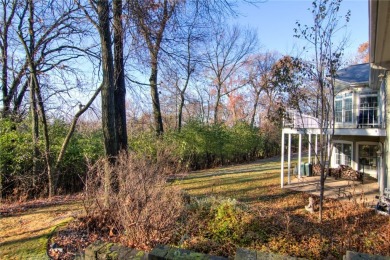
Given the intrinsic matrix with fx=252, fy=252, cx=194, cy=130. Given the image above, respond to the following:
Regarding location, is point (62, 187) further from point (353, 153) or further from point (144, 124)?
point (353, 153)

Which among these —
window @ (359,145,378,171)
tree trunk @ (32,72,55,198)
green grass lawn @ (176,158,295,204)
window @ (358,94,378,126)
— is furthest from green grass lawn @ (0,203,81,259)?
window @ (359,145,378,171)

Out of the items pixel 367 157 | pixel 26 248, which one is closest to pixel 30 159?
pixel 26 248

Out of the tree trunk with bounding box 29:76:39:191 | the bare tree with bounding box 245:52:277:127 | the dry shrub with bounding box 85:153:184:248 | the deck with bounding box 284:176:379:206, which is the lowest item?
the deck with bounding box 284:176:379:206

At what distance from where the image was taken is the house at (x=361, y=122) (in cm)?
808

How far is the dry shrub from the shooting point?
380 cm

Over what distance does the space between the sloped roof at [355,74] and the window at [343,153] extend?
374 centimetres

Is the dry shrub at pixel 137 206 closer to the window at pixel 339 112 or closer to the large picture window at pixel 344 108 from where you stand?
the large picture window at pixel 344 108

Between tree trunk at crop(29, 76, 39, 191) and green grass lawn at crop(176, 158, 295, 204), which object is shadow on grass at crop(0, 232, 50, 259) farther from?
green grass lawn at crop(176, 158, 295, 204)

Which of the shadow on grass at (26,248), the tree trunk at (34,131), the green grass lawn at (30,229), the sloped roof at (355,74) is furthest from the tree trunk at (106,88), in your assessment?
the sloped roof at (355,74)

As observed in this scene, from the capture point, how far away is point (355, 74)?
12297 mm

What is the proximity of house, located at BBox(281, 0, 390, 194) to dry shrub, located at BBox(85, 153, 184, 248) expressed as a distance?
5093 mm

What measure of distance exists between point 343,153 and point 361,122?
3.45 meters

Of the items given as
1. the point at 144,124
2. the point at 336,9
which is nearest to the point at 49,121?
the point at 144,124

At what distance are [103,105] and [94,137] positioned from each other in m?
4.83
